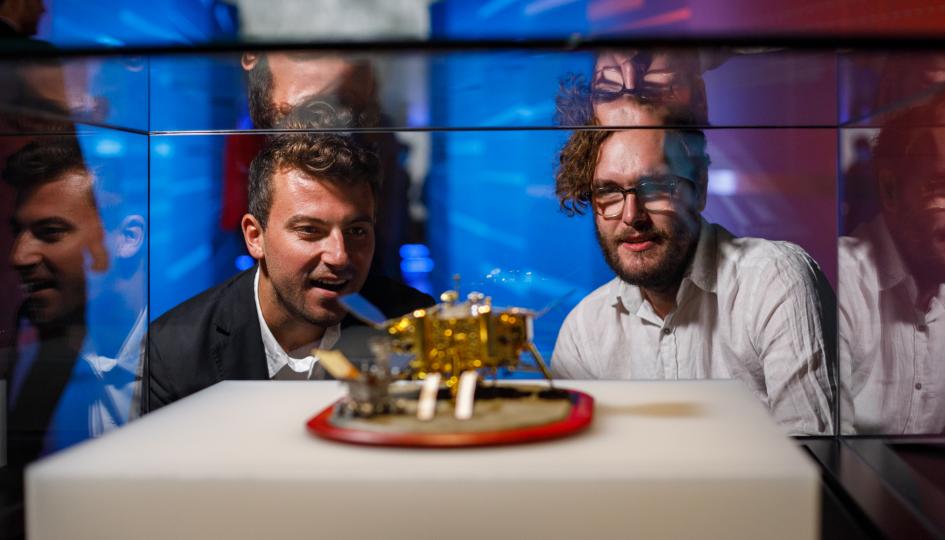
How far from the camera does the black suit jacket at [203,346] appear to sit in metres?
3.19

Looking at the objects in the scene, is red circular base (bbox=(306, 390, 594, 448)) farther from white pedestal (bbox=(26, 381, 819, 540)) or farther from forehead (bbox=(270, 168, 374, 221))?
forehead (bbox=(270, 168, 374, 221))

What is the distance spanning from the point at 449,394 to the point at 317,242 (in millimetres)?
1202

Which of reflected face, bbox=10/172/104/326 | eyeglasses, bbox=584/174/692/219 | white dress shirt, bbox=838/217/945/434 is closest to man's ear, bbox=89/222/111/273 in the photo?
reflected face, bbox=10/172/104/326

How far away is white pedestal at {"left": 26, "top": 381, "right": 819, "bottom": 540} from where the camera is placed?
5.06 ft

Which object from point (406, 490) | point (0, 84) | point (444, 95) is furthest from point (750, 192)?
point (0, 84)

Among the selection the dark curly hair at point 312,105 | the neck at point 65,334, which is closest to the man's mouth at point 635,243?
the dark curly hair at point 312,105

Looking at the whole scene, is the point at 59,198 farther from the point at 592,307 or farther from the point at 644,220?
the point at 644,220

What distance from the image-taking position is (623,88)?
3.02 metres

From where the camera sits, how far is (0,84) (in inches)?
89.0

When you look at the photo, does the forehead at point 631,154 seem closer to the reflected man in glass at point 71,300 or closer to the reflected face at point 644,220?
the reflected face at point 644,220

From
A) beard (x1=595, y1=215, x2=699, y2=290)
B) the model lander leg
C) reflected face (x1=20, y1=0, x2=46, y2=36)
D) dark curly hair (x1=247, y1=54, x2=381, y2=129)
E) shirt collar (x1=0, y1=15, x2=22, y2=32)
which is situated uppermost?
reflected face (x1=20, y1=0, x2=46, y2=36)

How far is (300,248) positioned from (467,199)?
0.57m

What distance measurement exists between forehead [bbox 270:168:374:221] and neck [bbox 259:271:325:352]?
9.5 inches

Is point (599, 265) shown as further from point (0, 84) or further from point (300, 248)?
point (0, 84)
